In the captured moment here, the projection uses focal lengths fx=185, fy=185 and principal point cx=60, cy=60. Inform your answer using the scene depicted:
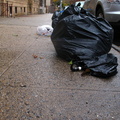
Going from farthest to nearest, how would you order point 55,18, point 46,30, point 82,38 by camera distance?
point 46,30 < point 55,18 < point 82,38

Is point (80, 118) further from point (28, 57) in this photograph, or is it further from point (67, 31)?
point (28, 57)

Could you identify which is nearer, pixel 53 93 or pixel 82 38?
pixel 53 93

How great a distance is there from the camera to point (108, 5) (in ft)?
16.0

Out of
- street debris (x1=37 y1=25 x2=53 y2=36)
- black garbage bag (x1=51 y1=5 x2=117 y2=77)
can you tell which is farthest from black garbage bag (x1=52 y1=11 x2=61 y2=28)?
black garbage bag (x1=51 y1=5 x2=117 y2=77)

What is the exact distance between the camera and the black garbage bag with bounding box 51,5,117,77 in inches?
116

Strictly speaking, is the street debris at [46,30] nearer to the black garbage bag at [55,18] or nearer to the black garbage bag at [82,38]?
the black garbage bag at [55,18]

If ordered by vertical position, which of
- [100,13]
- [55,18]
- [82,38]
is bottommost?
[82,38]

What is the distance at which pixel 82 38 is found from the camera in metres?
3.14

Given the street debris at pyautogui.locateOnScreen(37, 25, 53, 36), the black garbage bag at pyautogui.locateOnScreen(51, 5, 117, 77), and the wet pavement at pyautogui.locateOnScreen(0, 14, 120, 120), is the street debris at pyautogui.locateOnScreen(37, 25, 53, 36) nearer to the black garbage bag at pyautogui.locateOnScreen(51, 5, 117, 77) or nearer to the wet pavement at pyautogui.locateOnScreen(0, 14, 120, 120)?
the black garbage bag at pyautogui.locateOnScreen(51, 5, 117, 77)

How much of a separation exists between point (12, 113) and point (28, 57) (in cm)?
182

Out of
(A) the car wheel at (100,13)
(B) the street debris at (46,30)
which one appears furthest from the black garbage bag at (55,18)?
(A) the car wheel at (100,13)

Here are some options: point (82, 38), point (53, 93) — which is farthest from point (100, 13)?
point (53, 93)

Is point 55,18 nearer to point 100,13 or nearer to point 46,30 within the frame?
point 46,30

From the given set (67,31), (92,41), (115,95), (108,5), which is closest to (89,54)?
(92,41)
